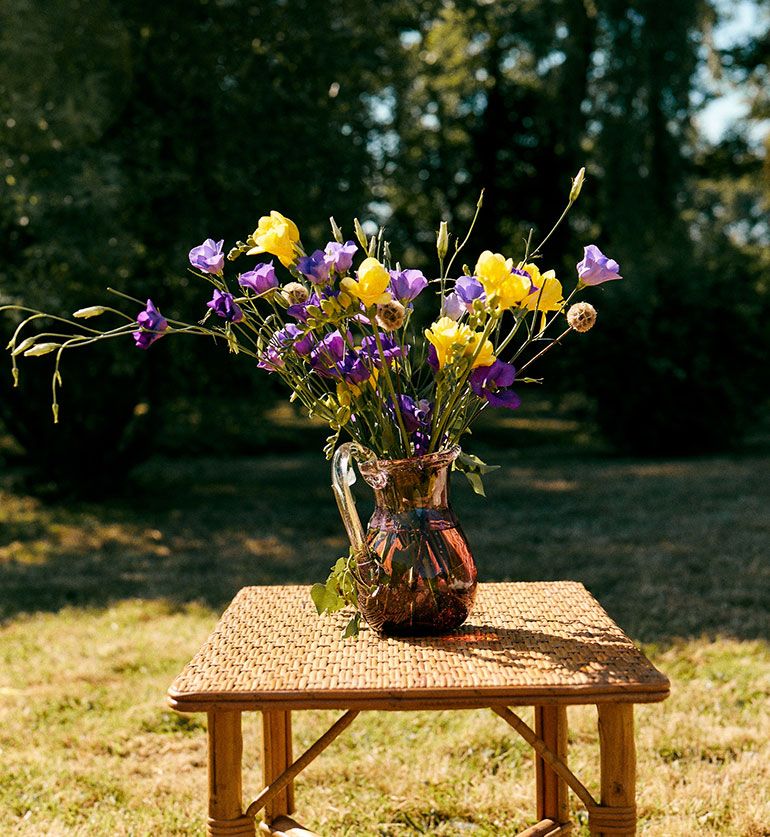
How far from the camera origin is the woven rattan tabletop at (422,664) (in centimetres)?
177

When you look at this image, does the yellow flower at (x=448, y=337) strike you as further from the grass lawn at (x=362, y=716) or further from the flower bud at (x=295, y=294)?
the grass lawn at (x=362, y=716)

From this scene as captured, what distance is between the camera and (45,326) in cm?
752

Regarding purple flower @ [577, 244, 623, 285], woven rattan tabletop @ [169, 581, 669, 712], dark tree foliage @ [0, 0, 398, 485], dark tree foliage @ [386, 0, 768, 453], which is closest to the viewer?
woven rattan tabletop @ [169, 581, 669, 712]

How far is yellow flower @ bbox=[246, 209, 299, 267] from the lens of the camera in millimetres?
2000

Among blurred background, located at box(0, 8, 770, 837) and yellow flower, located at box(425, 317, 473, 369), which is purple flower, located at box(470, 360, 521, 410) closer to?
yellow flower, located at box(425, 317, 473, 369)

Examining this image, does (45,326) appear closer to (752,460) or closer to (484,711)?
(484,711)

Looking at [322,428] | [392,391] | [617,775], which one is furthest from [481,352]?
[322,428]

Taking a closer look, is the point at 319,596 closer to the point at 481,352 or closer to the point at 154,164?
the point at 481,352

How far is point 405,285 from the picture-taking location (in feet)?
6.57

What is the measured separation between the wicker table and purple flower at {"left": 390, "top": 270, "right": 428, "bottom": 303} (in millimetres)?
682

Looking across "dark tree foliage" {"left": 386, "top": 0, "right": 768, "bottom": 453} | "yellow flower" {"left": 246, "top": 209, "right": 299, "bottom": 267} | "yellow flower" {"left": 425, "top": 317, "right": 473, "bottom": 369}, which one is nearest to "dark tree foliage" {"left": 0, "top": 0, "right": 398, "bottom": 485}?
"dark tree foliage" {"left": 386, "top": 0, "right": 768, "bottom": 453}

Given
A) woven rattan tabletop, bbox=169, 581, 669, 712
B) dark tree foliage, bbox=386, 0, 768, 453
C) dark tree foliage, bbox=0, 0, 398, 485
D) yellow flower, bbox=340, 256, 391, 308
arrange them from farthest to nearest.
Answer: dark tree foliage, bbox=386, 0, 768, 453, dark tree foliage, bbox=0, 0, 398, 485, yellow flower, bbox=340, 256, 391, 308, woven rattan tabletop, bbox=169, 581, 669, 712

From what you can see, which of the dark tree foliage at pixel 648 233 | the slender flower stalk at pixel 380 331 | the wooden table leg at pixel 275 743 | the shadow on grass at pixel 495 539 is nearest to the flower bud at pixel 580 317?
the slender flower stalk at pixel 380 331

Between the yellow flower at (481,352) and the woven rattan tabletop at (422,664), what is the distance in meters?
0.55
